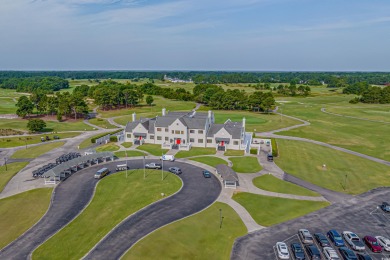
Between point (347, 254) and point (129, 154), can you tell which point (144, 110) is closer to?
point (129, 154)

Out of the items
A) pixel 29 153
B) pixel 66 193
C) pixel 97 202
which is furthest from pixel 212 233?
pixel 29 153

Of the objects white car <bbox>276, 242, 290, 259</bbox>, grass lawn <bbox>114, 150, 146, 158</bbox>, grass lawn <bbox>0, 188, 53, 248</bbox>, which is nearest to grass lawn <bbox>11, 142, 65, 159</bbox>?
grass lawn <bbox>114, 150, 146, 158</bbox>

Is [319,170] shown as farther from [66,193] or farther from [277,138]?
[66,193]

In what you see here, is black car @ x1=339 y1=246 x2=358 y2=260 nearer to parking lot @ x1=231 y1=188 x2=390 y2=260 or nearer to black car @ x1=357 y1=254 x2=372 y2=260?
black car @ x1=357 y1=254 x2=372 y2=260

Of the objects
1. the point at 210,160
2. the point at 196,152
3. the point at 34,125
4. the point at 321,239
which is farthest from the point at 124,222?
the point at 34,125

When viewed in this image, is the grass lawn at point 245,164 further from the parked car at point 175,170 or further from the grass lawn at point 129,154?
the grass lawn at point 129,154
